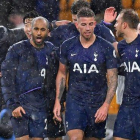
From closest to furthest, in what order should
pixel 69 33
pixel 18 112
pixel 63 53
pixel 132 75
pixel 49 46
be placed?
pixel 132 75
pixel 63 53
pixel 18 112
pixel 49 46
pixel 69 33

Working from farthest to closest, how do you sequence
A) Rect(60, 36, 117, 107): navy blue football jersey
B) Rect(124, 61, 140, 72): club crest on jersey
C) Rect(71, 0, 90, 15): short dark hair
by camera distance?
Rect(71, 0, 90, 15): short dark hair < Rect(60, 36, 117, 107): navy blue football jersey < Rect(124, 61, 140, 72): club crest on jersey

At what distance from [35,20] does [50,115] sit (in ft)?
3.83

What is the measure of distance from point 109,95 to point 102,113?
0.22 metres

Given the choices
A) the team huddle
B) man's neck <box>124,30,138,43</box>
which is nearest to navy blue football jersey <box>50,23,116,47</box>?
the team huddle

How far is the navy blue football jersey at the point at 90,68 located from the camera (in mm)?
8750

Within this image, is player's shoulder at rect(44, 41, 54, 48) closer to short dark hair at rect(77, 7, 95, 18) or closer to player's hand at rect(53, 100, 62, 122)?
short dark hair at rect(77, 7, 95, 18)

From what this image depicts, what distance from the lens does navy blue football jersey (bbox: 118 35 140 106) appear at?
28.4ft

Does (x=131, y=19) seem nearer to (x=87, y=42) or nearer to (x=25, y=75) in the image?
(x=87, y=42)

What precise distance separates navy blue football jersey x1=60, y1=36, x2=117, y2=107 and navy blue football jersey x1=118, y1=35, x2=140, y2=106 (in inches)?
6.6

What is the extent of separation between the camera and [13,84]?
29.7 ft

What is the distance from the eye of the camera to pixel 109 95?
28.6 ft

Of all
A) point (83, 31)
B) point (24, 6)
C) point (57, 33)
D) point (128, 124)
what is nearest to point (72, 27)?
point (57, 33)

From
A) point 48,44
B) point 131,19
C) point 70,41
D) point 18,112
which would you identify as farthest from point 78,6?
point 18,112

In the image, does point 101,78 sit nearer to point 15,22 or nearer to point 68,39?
point 68,39
